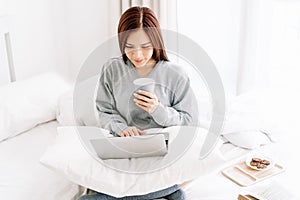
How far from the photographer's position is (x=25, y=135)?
1724 millimetres

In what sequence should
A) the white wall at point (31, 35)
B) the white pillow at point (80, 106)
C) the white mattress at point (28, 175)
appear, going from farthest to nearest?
the white wall at point (31, 35), the white pillow at point (80, 106), the white mattress at point (28, 175)

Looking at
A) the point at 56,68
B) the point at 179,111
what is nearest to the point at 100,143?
the point at 179,111

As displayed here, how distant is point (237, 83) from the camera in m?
2.57

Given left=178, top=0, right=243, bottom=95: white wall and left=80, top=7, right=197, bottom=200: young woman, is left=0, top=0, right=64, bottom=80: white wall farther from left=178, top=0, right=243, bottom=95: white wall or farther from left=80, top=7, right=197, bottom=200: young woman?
left=80, top=7, right=197, bottom=200: young woman

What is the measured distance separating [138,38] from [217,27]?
1.32m

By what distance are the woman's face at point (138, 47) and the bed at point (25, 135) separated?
18.6 inches

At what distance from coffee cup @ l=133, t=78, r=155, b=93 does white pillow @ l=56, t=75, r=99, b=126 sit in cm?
29

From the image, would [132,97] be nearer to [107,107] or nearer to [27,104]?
[107,107]

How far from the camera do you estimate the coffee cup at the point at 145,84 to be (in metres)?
1.37

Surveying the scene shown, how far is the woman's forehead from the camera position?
1.29m

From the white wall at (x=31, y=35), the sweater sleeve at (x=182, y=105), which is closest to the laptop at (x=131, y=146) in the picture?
the sweater sleeve at (x=182, y=105)

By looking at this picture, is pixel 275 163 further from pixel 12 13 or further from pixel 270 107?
pixel 12 13

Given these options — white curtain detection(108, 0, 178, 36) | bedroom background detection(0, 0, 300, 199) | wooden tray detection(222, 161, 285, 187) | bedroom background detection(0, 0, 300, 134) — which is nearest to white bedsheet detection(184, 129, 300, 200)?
wooden tray detection(222, 161, 285, 187)

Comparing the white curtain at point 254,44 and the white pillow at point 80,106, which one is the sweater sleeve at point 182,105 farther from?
the white curtain at point 254,44
